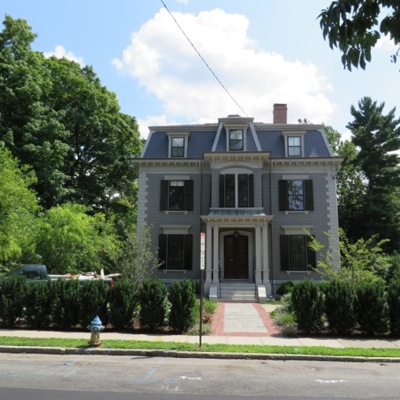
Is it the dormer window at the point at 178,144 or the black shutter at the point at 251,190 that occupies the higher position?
the dormer window at the point at 178,144

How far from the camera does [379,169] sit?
132 ft

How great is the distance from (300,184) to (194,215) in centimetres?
675

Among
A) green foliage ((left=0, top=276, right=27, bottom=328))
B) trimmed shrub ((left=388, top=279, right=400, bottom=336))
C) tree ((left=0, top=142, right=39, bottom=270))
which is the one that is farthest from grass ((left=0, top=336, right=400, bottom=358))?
tree ((left=0, top=142, right=39, bottom=270))

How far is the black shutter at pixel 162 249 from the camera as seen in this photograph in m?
25.0

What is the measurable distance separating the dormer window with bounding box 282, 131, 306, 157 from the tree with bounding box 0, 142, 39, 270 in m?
15.1

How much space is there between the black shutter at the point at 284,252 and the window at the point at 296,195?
1844 millimetres

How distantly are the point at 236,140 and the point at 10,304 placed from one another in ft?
54.5

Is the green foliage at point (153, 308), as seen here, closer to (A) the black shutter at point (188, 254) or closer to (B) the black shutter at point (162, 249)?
(A) the black shutter at point (188, 254)

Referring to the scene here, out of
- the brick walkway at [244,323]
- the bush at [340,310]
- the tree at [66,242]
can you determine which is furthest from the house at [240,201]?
the bush at [340,310]

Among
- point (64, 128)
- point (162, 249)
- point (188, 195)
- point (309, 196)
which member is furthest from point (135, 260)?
point (64, 128)

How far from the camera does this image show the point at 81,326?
13.1 metres

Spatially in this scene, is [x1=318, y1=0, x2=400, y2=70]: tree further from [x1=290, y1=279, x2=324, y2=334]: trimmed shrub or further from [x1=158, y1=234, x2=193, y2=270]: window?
[x1=158, y1=234, x2=193, y2=270]: window

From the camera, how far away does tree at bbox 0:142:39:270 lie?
17.4m

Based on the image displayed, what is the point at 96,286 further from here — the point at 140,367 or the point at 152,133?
the point at 152,133
